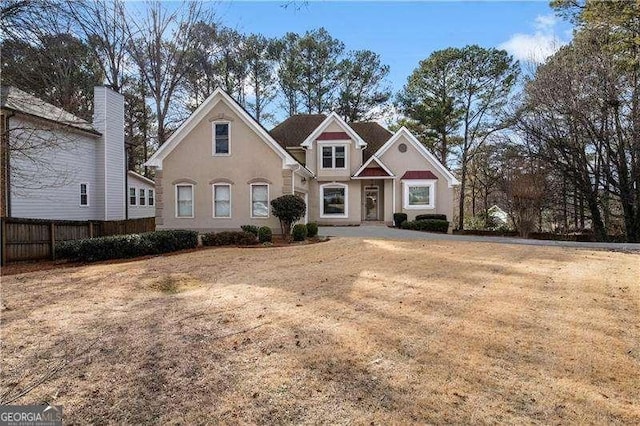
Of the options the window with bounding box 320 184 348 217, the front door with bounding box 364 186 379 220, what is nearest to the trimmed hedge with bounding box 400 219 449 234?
the front door with bounding box 364 186 379 220

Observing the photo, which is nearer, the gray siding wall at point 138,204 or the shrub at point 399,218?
the shrub at point 399,218

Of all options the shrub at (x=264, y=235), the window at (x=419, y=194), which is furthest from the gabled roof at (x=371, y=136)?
the shrub at (x=264, y=235)

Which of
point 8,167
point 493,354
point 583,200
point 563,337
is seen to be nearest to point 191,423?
point 493,354

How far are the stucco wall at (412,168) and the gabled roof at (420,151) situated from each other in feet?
0.51

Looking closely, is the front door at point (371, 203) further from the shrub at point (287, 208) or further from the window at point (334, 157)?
the shrub at point (287, 208)

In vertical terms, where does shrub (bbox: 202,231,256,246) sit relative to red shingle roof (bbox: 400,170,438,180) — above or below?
below

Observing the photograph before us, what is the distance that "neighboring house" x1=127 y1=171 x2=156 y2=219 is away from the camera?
24.6 meters

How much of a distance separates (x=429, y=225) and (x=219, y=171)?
11.6 metres

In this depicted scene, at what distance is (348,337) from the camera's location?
15.7 feet

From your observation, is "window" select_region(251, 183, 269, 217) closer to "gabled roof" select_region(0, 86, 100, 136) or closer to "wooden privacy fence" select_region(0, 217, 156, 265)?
"wooden privacy fence" select_region(0, 217, 156, 265)

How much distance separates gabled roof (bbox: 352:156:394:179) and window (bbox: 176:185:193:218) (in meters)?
9.82

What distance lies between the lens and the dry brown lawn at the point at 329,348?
3371mm

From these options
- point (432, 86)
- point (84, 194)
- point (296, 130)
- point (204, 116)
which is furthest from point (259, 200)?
point (432, 86)

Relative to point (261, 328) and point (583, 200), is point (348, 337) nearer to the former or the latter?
point (261, 328)
